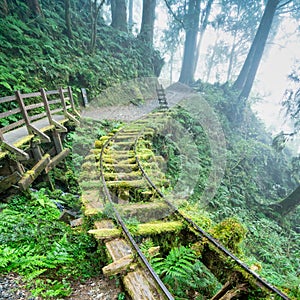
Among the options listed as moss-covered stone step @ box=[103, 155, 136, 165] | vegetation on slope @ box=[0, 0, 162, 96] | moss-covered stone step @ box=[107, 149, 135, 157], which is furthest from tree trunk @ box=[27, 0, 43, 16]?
moss-covered stone step @ box=[103, 155, 136, 165]

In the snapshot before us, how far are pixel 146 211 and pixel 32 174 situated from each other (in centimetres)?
350

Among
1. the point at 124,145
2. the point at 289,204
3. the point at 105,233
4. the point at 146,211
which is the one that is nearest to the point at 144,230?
the point at 105,233

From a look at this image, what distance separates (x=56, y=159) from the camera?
263 inches

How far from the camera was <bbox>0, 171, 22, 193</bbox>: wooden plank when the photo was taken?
461 centimetres

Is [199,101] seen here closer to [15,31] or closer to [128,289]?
[15,31]

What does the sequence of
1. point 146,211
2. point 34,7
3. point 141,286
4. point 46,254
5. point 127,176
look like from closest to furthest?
point 141,286 < point 46,254 < point 146,211 < point 127,176 < point 34,7

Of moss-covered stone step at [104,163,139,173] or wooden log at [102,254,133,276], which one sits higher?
wooden log at [102,254,133,276]

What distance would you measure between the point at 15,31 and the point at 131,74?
30.2ft

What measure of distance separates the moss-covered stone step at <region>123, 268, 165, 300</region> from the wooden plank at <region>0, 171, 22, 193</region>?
→ 161 inches

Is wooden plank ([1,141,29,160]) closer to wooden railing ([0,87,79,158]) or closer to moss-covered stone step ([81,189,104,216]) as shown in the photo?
wooden railing ([0,87,79,158])

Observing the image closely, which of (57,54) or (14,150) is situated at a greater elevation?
(57,54)

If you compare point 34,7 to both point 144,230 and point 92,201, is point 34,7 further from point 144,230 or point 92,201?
point 144,230

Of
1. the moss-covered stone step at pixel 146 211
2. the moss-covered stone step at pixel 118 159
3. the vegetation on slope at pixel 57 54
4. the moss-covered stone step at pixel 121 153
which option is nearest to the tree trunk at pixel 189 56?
the vegetation on slope at pixel 57 54

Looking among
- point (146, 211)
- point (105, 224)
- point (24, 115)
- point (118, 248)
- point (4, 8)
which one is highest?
point (4, 8)
